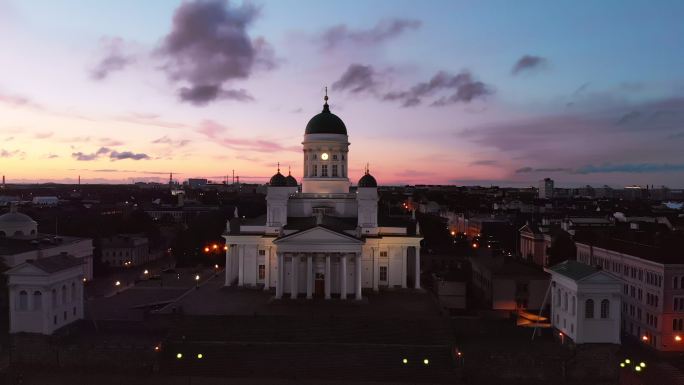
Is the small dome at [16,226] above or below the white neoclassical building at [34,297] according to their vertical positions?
above

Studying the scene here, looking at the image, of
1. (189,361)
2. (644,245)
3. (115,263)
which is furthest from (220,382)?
(115,263)

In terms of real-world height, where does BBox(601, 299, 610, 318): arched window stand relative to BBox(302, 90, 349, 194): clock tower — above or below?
below

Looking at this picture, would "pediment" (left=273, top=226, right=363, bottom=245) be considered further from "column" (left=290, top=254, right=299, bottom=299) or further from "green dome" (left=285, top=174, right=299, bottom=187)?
"green dome" (left=285, top=174, right=299, bottom=187)

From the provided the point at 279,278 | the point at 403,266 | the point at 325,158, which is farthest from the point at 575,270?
the point at 325,158

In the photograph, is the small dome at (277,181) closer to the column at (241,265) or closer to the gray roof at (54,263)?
the column at (241,265)

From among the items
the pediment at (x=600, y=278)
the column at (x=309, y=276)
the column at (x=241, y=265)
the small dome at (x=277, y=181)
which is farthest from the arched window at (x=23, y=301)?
the pediment at (x=600, y=278)

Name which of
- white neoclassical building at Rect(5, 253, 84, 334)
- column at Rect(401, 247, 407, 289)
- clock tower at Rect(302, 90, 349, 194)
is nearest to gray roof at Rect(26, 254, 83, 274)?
white neoclassical building at Rect(5, 253, 84, 334)
